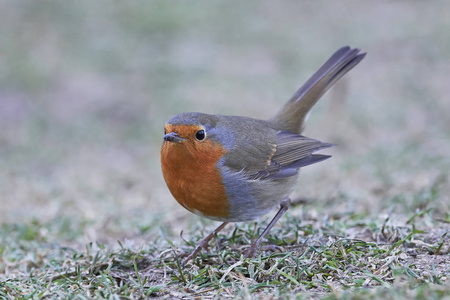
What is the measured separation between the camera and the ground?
3.80m

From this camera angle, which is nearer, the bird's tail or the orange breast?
the orange breast

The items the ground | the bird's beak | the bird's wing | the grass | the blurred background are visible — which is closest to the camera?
the grass

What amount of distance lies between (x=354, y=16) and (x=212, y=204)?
10455mm

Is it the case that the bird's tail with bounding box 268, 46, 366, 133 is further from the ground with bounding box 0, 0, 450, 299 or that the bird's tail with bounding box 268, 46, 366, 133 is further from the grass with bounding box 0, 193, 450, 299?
the grass with bounding box 0, 193, 450, 299

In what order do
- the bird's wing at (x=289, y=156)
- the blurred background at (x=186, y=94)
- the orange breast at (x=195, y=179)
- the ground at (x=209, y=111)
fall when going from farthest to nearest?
the blurred background at (x=186, y=94), the bird's wing at (x=289, y=156), the orange breast at (x=195, y=179), the ground at (x=209, y=111)

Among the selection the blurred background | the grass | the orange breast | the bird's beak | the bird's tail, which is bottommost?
the grass

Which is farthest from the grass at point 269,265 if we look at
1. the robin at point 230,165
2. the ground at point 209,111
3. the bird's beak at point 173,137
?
the bird's beak at point 173,137

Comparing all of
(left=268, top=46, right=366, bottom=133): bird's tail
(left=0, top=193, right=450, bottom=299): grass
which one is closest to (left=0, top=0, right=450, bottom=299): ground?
(left=0, top=193, right=450, bottom=299): grass

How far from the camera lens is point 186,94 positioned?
9930 mm

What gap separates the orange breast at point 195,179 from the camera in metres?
4.17

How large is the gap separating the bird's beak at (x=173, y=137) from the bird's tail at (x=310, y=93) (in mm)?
1557

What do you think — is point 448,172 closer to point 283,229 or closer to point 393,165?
point 393,165

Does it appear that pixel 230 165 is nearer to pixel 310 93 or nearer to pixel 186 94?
pixel 310 93

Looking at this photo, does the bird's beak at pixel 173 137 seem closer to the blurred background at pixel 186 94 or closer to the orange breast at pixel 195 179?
the orange breast at pixel 195 179
